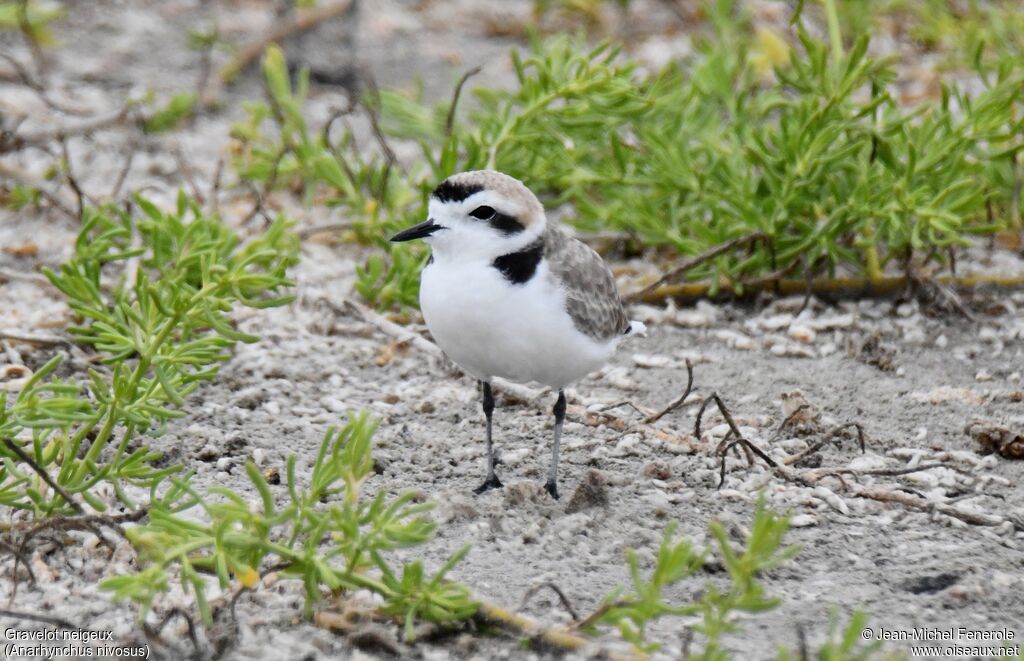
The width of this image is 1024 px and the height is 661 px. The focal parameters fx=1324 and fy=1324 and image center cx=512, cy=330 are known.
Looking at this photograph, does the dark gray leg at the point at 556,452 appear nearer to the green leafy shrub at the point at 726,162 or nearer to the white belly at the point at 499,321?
the white belly at the point at 499,321

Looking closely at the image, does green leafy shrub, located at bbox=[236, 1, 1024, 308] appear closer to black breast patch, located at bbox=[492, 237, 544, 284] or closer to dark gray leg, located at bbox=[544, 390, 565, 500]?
dark gray leg, located at bbox=[544, 390, 565, 500]

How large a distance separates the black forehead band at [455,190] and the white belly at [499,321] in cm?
19

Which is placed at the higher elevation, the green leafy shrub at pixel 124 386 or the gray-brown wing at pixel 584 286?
the gray-brown wing at pixel 584 286

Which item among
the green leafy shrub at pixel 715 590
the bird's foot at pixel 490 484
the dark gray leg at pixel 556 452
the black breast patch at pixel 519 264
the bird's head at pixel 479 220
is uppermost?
the bird's head at pixel 479 220

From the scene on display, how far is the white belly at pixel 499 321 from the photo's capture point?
11.6 ft

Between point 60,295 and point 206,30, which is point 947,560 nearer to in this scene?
point 60,295

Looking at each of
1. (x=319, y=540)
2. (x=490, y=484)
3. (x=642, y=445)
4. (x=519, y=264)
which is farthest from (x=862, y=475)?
(x=319, y=540)

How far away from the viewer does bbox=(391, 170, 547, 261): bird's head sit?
362cm

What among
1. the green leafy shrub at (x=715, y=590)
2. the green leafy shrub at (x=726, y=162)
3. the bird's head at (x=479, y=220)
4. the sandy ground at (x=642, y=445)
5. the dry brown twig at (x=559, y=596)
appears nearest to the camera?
the green leafy shrub at (x=715, y=590)

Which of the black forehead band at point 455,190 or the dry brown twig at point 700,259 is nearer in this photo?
the black forehead band at point 455,190

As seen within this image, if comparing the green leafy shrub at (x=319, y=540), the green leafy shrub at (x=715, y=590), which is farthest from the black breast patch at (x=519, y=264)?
the green leafy shrub at (x=715, y=590)

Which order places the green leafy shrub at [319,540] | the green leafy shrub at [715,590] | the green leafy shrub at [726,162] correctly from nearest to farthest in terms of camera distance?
the green leafy shrub at [715,590] → the green leafy shrub at [319,540] → the green leafy shrub at [726,162]

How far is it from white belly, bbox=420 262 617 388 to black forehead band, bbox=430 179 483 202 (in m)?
0.19

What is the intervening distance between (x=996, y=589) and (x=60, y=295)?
11.5ft
